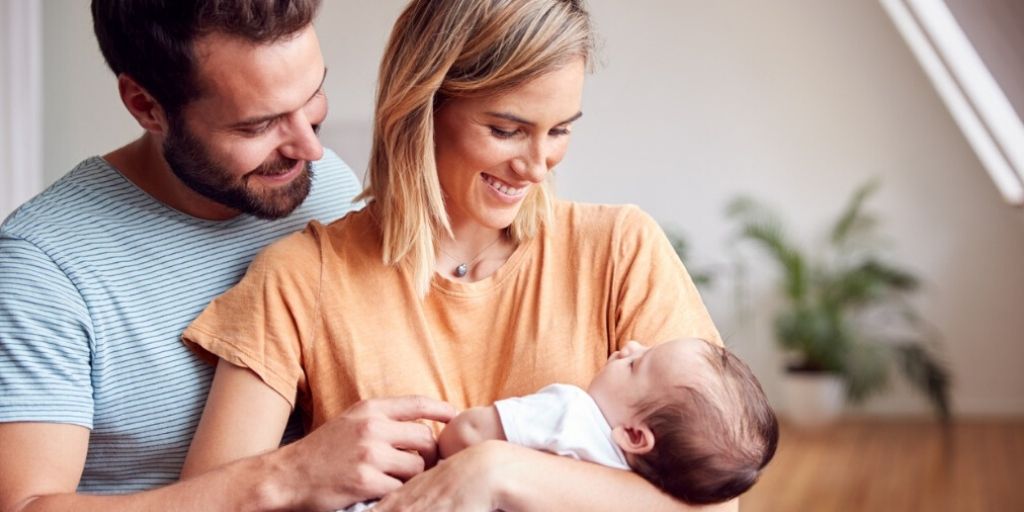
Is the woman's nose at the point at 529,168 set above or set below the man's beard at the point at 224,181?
below

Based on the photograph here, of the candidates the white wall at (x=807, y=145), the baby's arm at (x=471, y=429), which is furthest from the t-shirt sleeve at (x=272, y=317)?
the white wall at (x=807, y=145)

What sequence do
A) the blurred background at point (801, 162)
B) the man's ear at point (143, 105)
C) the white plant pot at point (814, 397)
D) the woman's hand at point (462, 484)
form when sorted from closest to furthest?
the woman's hand at point (462, 484) < the man's ear at point (143, 105) < the white plant pot at point (814, 397) < the blurred background at point (801, 162)

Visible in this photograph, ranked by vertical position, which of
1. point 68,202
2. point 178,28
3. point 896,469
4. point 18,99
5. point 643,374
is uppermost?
point 18,99

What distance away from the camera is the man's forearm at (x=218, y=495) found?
1.69m

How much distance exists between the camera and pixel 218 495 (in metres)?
1.69

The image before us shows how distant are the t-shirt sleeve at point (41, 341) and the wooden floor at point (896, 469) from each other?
14.8 feet

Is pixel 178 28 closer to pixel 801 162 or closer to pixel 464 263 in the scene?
pixel 464 263

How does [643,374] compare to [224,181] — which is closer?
[643,374]

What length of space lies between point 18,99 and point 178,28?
4.61 m

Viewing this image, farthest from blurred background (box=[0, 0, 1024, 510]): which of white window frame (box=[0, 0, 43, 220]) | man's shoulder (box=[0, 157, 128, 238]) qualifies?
man's shoulder (box=[0, 157, 128, 238])

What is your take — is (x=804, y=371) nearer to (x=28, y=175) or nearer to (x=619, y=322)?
(x=28, y=175)

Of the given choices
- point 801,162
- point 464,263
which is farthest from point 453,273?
point 801,162

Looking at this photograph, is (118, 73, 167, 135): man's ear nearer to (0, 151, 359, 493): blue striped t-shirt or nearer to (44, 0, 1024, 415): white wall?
(0, 151, 359, 493): blue striped t-shirt

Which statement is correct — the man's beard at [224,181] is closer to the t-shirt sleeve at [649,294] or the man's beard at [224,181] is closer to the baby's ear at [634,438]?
the t-shirt sleeve at [649,294]
